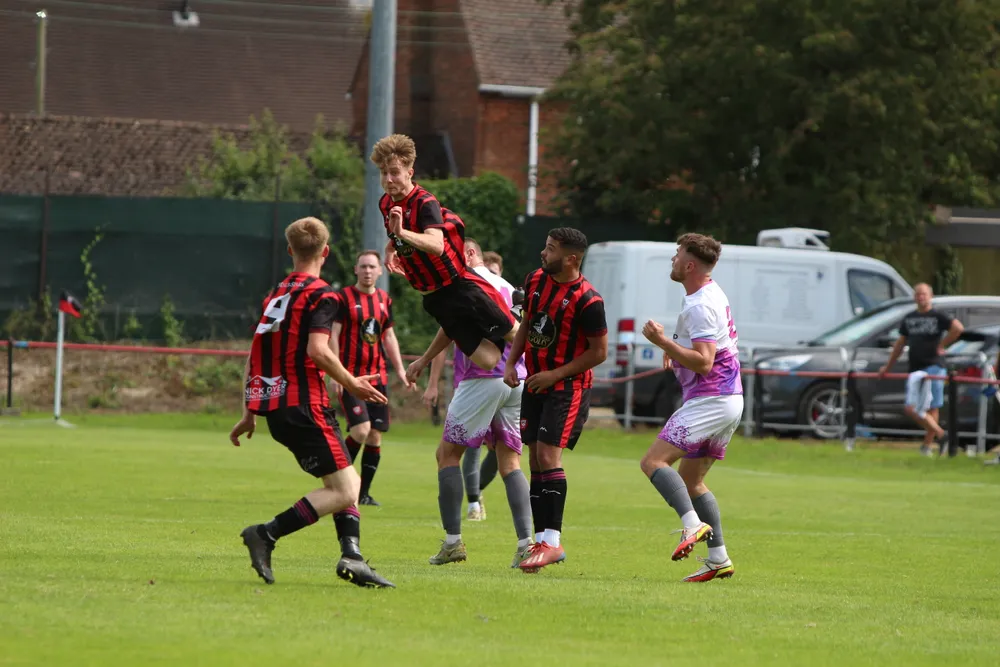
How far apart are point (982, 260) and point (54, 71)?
3288 cm

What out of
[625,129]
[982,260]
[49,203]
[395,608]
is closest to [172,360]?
[49,203]

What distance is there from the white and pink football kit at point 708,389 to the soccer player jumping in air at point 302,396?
197 centimetres

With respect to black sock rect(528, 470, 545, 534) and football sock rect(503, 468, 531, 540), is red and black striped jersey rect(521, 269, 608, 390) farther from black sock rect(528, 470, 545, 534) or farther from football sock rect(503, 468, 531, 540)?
football sock rect(503, 468, 531, 540)

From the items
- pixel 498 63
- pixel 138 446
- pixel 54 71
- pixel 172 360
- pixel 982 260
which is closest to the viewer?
pixel 138 446

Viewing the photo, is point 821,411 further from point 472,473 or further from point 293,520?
point 293,520

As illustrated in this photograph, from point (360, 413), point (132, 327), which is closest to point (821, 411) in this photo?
point (132, 327)

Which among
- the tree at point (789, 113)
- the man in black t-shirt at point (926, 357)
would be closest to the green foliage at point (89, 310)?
the tree at point (789, 113)

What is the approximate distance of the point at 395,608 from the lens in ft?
23.7

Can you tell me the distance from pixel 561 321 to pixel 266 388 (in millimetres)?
2010

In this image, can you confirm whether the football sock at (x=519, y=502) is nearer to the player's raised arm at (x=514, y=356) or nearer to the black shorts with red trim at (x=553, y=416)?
the black shorts with red trim at (x=553, y=416)

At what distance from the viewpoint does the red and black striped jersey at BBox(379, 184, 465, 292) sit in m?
8.75

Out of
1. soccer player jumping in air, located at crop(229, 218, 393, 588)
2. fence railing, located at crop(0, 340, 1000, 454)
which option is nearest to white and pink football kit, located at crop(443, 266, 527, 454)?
soccer player jumping in air, located at crop(229, 218, 393, 588)

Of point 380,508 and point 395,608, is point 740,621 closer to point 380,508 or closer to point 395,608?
point 395,608

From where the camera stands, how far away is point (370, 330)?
45.1ft
